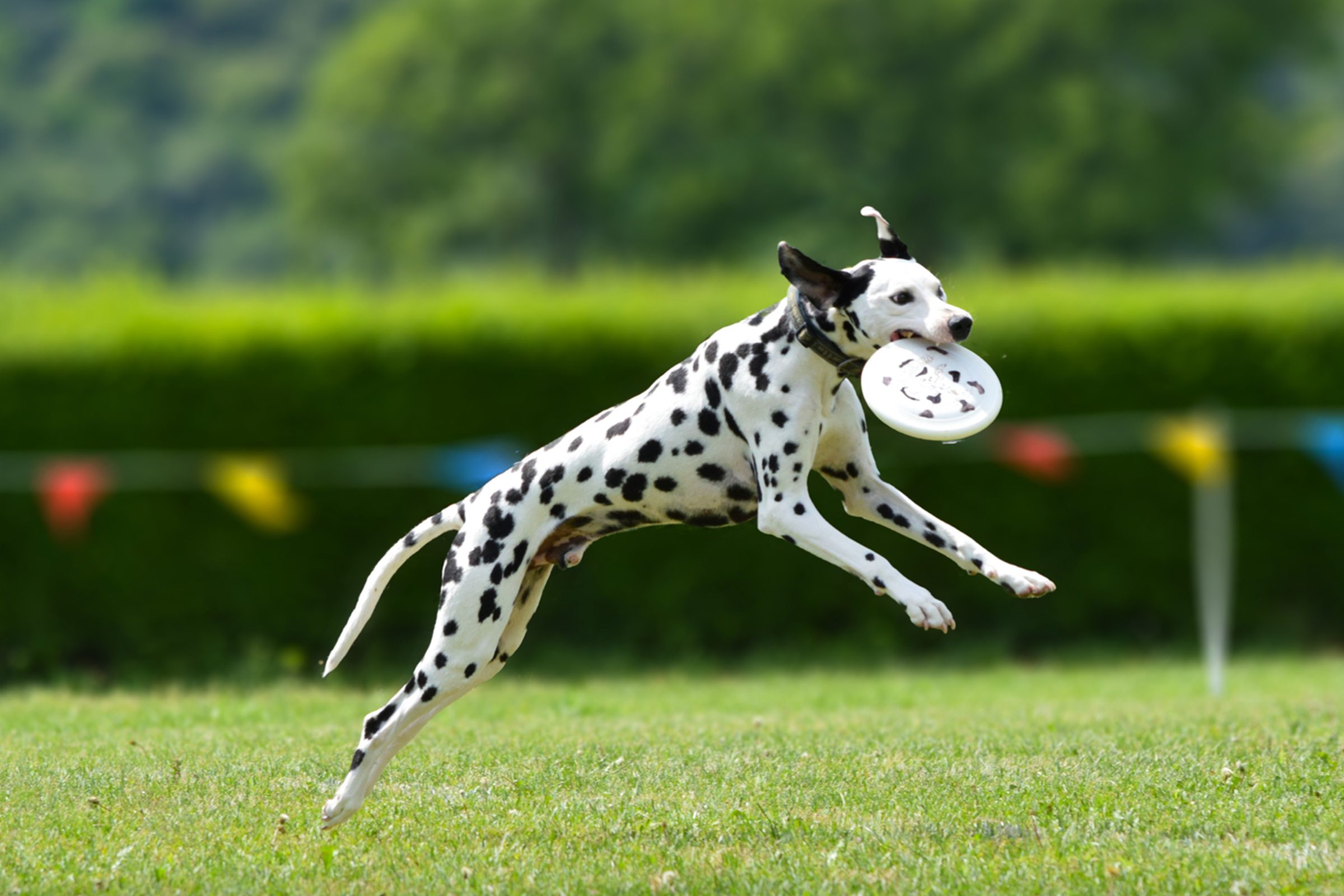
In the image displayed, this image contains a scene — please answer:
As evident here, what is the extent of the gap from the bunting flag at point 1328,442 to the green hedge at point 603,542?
0.51 feet

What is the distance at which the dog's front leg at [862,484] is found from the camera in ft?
18.8

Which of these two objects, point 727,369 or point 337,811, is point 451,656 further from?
point 727,369

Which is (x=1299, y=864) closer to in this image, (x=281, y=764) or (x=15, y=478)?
(x=281, y=764)

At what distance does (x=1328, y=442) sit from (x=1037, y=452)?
2104mm

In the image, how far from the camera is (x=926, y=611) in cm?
514

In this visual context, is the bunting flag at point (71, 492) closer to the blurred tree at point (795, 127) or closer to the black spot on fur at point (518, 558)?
the black spot on fur at point (518, 558)

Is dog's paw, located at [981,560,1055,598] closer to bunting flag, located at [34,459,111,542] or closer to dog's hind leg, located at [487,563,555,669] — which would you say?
dog's hind leg, located at [487,563,555,669]

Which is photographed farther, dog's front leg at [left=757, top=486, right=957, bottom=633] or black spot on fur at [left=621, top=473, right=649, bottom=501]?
black spot on fur at [left=621, top=473, right=649, bottom=501]

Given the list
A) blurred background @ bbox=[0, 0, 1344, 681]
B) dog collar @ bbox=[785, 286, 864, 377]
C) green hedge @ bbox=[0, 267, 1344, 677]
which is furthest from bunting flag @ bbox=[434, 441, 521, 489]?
dog collar @ bbox=[785, 286, 864, 377]

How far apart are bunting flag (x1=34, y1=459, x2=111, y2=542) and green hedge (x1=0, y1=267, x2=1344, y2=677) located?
15 cm

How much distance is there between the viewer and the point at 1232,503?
13336mm

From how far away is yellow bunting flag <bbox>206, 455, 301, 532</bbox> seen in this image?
1208 cm

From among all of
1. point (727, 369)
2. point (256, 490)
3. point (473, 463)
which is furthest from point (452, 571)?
point (256, 490)

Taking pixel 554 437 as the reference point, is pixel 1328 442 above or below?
below
